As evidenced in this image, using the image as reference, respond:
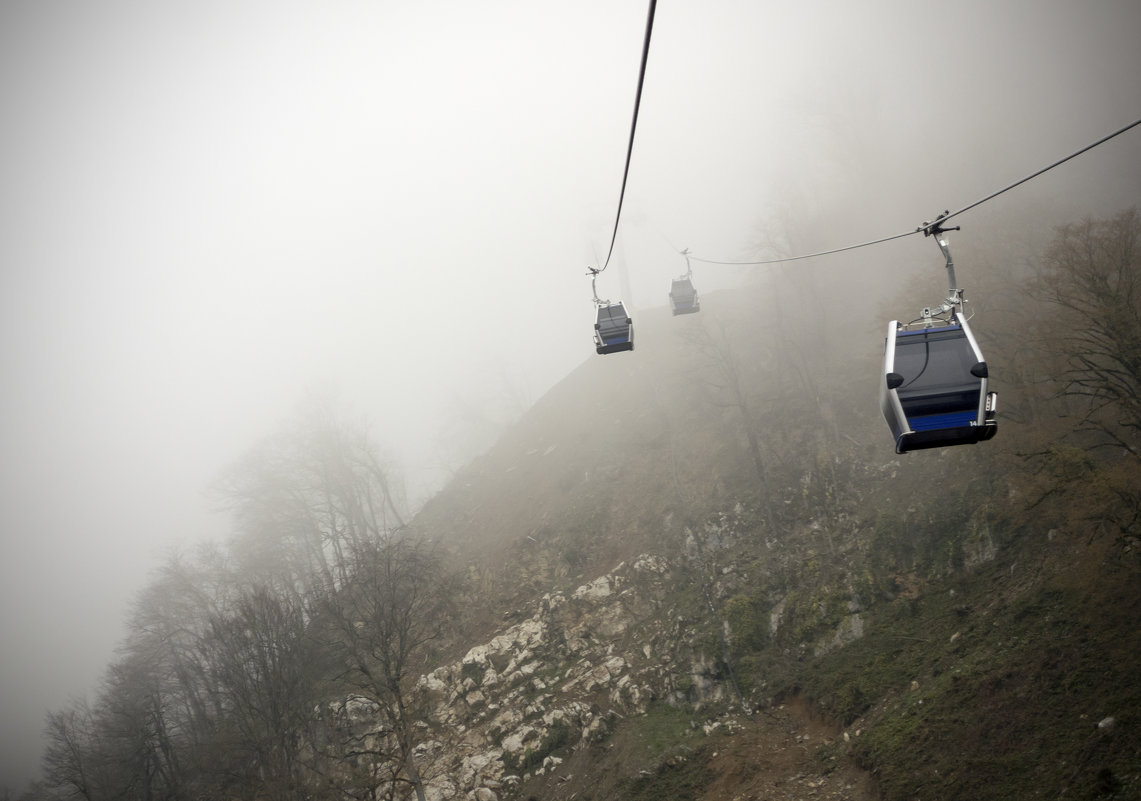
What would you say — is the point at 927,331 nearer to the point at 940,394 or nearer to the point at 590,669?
the point at 940,394

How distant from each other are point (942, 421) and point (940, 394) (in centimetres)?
45

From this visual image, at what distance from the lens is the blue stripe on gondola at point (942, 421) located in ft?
29.3

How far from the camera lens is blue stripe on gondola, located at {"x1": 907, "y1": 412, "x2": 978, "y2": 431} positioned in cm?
895

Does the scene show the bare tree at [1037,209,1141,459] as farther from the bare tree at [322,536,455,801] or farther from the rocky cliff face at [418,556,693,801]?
the bare tree at [322,536,455,801]

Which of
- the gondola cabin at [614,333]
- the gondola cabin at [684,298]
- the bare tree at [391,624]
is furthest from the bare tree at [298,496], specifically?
the gondola cabin at [614,333]

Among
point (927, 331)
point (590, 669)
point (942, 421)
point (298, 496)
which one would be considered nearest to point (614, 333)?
point (927, 331)

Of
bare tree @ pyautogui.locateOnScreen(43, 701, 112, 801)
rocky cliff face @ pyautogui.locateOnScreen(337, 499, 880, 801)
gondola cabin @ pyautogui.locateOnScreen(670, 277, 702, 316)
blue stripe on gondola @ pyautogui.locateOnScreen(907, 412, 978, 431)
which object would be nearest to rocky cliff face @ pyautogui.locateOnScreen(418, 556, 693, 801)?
rocky cliff face @ pyautogui.locateOnScreen(337, 499, 880, 801)

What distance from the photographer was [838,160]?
58375mm

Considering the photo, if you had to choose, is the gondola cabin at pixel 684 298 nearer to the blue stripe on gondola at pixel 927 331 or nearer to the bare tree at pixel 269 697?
the blue stripe on gondola at pixel 927 331

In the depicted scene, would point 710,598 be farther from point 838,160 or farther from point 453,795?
point 838,160

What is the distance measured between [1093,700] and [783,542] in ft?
49.6

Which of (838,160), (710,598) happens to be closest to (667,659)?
(710,598)

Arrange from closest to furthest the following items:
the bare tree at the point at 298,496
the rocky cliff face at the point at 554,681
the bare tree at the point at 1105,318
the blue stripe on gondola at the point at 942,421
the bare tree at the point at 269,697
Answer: the blue stripe on gondola at the point at 942,421, the bare tree at the point at 1105,318, the rocky cliff face at the point at 554,681, the bare tree at the point at 269,697, the bare tree at the point at 298,496

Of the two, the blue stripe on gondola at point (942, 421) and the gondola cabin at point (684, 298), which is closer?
the blue stripe on gondola at point (942, 421)
